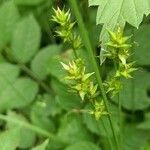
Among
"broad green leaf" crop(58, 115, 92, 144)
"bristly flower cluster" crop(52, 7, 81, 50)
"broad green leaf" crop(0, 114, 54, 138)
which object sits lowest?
"broad green leaf" crop(58, 115, 92, 144)

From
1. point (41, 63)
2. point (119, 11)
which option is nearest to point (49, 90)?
point (41, 63)

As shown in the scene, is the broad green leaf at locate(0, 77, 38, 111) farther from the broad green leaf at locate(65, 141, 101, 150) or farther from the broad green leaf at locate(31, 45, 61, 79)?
the broad green leaf at locate(65, 141, 101, 150)

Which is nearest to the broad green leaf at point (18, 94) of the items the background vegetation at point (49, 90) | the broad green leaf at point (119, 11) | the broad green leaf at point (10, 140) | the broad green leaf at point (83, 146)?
the background vegetation at point (49, 90)

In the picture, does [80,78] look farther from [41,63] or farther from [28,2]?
[28,2]

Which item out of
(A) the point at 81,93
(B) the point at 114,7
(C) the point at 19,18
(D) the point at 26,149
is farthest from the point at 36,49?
(A) the point at 81,93

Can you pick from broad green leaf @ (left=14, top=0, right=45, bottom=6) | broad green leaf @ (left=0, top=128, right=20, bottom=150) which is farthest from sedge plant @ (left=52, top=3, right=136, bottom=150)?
broad green leaf @ (left=14, top=0, right=45, bottom=6)

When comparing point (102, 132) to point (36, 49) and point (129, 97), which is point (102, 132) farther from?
point (36, 49)
